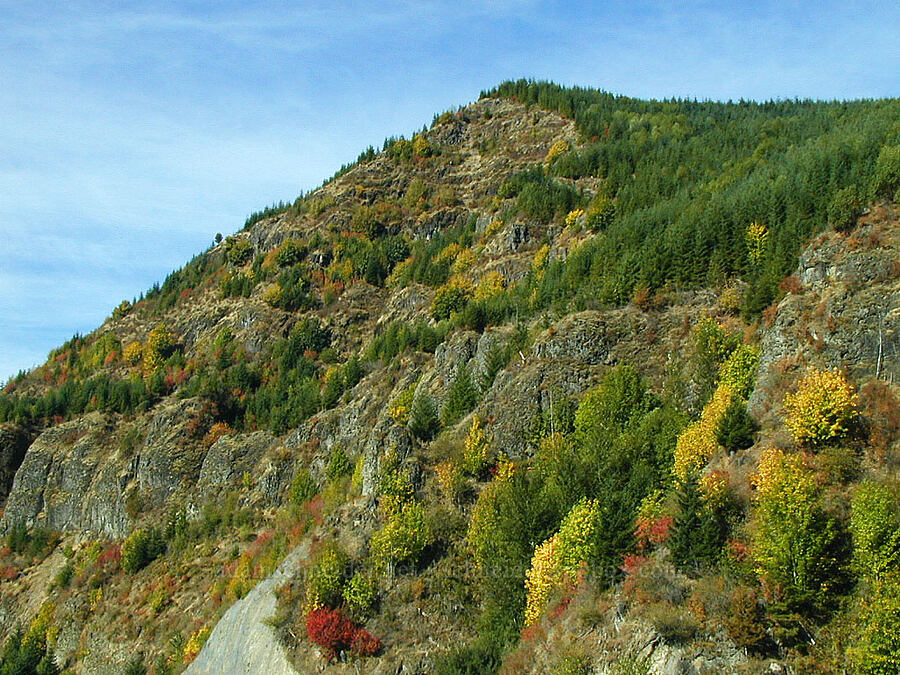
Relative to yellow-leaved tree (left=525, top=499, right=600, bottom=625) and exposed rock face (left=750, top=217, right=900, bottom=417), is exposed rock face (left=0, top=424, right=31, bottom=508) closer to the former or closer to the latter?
yellow-leaved tree (left=525, top=499, right=600, bottom=625)

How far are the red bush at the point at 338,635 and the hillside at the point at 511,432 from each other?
0.23 metres

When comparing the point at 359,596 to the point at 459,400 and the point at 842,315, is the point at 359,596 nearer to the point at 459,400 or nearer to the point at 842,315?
the point at 459,400

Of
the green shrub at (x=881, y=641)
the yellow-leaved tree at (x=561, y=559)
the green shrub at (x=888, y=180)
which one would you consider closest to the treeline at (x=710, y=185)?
the green shrub at (x=888, y=180)

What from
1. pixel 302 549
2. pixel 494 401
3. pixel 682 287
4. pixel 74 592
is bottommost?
pixel 74 592

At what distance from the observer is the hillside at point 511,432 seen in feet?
150

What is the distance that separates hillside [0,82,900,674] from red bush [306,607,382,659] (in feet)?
0.75

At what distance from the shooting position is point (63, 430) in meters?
120

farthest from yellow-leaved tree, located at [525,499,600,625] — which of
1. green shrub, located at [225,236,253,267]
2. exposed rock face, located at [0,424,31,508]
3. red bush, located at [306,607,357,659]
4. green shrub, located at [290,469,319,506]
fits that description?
green shrub, located at [225,236,253,267]

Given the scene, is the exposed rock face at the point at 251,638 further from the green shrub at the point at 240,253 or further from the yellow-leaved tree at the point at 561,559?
the green shrub at the point at 240,253

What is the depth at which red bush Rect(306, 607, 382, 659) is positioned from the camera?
57.2m

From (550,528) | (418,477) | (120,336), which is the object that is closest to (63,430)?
(120,336)

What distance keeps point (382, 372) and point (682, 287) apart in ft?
135

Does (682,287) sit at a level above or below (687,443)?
above

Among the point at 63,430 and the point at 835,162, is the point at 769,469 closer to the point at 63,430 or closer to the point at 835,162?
the point at 835,162
